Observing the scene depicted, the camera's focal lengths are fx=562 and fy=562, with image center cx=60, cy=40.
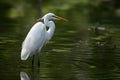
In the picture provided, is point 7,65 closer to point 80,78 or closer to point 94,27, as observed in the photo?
point 80,78

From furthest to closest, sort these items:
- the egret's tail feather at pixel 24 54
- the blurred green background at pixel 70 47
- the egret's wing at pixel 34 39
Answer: the egret's wing at pixel 34 39 → the egret's tail feather at pixel 24 54 → the blurred green background at pixel 70 47

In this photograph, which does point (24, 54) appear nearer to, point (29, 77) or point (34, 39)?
point (34, 39)

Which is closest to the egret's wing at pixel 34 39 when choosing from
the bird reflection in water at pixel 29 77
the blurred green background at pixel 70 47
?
the blurred green background at pixel 70 47

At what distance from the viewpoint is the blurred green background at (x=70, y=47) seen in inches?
466

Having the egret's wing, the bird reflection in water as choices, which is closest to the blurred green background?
the bird reflection in water

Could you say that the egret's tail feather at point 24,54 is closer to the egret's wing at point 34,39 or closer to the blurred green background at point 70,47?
the egret's wing at point 34,39

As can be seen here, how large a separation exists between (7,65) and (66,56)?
6.44 feet

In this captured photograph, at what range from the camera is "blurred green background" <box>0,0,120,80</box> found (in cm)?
1184

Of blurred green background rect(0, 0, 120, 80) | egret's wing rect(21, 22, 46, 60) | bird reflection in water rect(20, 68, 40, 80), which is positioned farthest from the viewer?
egret's wing rect(21, 22, 46, 60)

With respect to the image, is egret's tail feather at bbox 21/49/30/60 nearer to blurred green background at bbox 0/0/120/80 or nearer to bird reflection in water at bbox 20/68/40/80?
blurred green background at bbox 0/0/120/80

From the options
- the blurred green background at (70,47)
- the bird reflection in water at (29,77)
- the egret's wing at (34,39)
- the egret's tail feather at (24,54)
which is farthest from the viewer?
the egret's wing at (34,39)

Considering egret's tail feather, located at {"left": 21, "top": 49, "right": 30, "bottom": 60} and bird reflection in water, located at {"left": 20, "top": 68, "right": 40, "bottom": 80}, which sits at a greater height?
egret's tail feather, located at {"left": 21, "top": 49, "right": 30, "bottom": 60}

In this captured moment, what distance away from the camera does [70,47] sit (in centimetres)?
1561

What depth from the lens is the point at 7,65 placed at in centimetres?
1266
